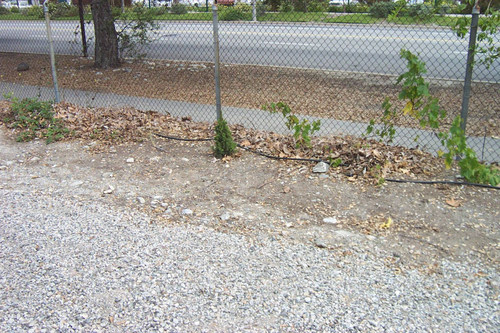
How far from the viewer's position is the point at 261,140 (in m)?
6.04

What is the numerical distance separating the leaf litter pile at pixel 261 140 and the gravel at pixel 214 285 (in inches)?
58.8

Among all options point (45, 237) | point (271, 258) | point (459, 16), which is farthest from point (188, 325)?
point (459, 16)

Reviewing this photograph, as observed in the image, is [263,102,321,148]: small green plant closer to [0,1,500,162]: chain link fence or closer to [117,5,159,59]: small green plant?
[0,1,500,162]: chain link fence

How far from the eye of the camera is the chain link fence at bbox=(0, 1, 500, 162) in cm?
653

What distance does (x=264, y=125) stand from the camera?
6.98 meters

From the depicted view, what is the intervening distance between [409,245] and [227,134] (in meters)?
2.54

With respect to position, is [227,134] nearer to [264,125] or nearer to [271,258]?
[264,125]

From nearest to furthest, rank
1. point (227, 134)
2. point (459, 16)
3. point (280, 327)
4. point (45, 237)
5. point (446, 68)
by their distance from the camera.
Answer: point (280, 327) → point (45, 237) → point (459, 16) → point (227, 134) → point (446, 68)

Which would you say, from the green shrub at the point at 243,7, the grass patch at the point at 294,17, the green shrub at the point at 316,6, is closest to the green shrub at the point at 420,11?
the green shrub at the point at 316,6

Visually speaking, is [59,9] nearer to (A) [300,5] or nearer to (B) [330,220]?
(A) [300,5]

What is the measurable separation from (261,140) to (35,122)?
3.47 m

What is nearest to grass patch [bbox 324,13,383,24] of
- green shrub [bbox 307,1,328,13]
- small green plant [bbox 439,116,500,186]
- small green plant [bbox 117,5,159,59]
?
green shrub [bbox 307,1,328,13]

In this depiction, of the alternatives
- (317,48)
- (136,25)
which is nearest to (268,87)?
(136,25)

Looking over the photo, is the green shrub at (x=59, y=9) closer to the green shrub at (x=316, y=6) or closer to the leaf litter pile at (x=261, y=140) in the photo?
the leaf litter pile at (x=261, y=140)
